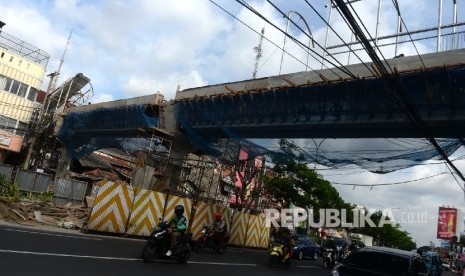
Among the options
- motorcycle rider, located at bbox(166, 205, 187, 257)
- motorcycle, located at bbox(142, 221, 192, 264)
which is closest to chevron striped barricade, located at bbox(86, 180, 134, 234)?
motorcycle, located at bbox(142, 221, 192, 264)

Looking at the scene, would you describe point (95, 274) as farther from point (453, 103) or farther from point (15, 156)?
point (15, 156)

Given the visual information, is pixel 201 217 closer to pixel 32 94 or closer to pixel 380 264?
pixel 380 264

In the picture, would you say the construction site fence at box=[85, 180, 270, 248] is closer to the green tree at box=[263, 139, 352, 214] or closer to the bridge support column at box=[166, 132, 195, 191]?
the bridge support column at box=[166, 132, 195, 191]

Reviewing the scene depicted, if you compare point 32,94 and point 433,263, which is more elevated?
point 32,94

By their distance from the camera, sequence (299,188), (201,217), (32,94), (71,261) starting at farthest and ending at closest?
(299,188) < (32,94) < (201,217) < (71,261)

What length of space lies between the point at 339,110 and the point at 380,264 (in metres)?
7.74

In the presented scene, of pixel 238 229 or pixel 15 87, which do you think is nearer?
pixel 238 229

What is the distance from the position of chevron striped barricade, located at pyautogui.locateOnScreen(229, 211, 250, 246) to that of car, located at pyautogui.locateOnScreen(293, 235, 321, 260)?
10.3 feet

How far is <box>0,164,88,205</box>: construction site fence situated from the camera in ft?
75.1

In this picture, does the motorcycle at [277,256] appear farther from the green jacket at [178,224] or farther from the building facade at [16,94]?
the building facade at [16,94]

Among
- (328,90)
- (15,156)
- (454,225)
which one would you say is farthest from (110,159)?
(454,225)

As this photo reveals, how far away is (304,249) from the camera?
25406 mm

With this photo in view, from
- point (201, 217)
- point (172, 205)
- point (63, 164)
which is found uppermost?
point (63, 164)

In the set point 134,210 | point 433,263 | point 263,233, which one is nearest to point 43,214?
point 134,210
